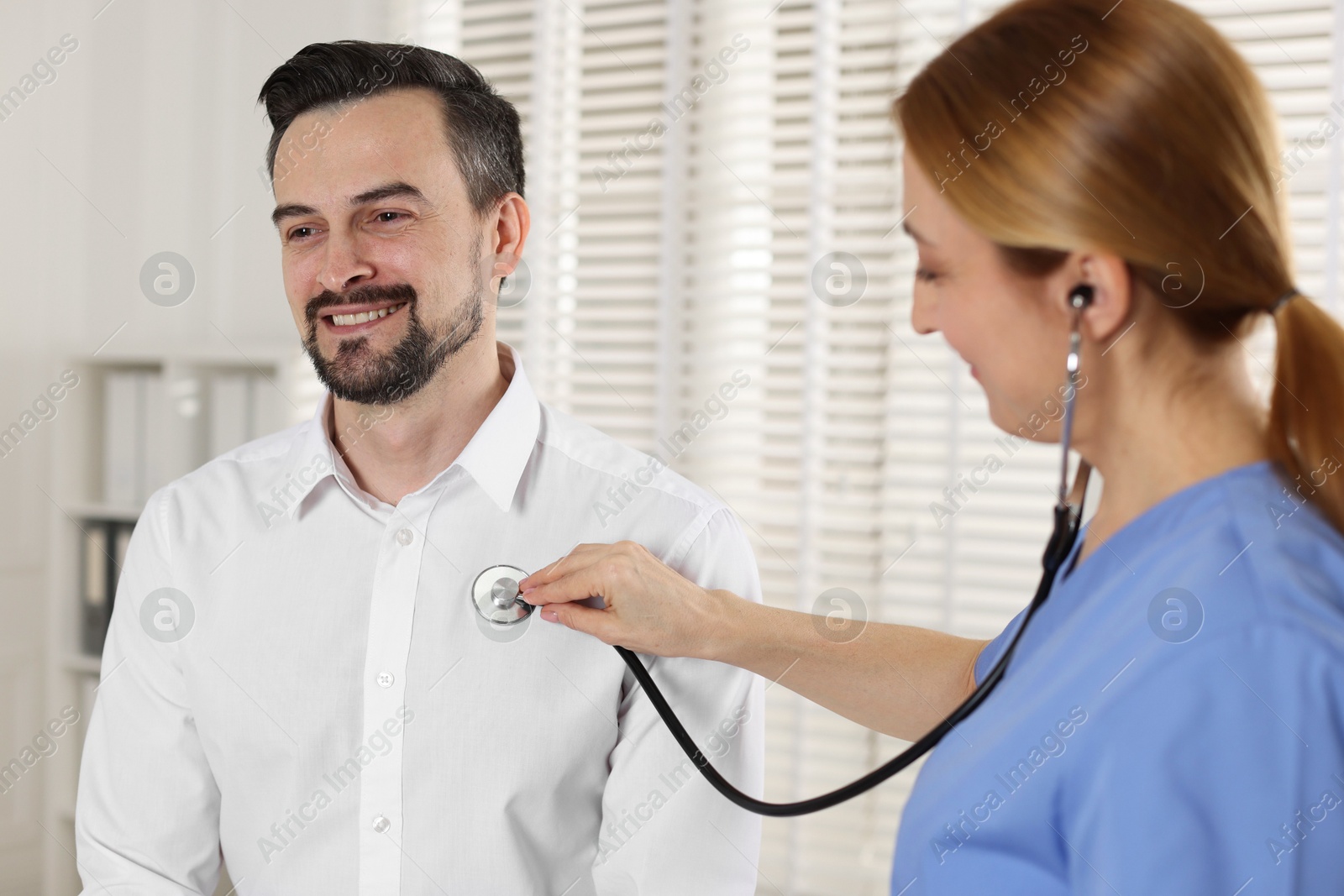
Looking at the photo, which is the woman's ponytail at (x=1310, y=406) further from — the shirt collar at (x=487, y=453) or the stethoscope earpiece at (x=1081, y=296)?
Answer: the shirt collar at (x=487, y=453)

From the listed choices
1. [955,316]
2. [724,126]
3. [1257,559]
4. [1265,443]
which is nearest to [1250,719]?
[1257,559]

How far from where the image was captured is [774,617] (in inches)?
45.1

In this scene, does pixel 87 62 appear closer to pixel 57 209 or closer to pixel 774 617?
pixel 57 209

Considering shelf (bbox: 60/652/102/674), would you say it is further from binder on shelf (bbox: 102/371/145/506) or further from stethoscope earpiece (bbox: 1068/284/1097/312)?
stethoscope earpiece (bbox: 1068/284/1097/312)

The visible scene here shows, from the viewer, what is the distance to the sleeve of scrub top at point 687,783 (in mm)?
1164

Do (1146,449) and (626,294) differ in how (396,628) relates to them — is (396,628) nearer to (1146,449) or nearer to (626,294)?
(1146,449)

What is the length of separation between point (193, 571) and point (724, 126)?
1692mm

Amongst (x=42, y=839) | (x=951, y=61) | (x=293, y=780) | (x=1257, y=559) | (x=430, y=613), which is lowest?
(x=42, y=839)

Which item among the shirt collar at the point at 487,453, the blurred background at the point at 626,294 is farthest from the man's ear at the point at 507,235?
the blurred background at the point at 626,294

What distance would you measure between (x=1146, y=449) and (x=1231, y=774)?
232mm

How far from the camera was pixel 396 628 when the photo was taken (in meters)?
1.22

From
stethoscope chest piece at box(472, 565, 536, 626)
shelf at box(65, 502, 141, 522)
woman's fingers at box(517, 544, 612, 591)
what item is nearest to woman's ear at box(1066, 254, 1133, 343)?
woman's fingers at box(517, 544, 612, 591)

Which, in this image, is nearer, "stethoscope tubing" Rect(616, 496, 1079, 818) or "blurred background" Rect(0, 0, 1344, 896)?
"stethoscope tubing" Rect(616, 496, 1079, 818)

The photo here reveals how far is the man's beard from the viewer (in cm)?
124
